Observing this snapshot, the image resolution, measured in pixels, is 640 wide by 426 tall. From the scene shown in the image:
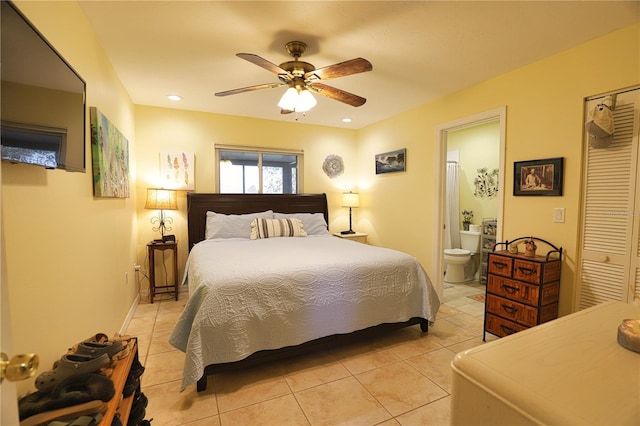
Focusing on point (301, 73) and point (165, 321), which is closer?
point (301, 73)

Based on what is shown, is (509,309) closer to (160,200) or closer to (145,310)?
(145,310)

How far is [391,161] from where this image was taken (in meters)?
4.20

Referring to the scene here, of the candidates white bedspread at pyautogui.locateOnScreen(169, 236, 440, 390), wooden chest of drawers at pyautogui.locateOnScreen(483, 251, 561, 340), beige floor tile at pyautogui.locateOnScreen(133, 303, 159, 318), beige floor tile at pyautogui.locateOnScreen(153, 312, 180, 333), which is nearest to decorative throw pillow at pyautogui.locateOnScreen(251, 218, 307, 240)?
white bedspread at pyautogui.locateOnScreen(169, 236, 440, 390)

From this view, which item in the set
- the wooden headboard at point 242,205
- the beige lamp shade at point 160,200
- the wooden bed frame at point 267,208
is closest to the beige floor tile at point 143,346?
the wooden bed frame at point 267,208

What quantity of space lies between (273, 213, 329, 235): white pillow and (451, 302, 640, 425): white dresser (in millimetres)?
3380

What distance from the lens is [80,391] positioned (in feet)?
3.39

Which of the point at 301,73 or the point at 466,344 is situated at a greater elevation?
the point at 301,73

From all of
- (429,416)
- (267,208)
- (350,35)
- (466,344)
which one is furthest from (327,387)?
(267,208)

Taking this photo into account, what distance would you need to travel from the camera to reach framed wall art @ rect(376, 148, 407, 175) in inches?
157

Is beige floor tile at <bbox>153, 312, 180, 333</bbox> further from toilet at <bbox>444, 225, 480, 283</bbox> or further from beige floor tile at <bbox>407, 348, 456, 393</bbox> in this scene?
toilet at <bbox>444, 225, 480, 283</bbox>

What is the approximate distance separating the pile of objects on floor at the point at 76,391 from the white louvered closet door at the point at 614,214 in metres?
3.01

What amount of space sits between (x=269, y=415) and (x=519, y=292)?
6.87 ft

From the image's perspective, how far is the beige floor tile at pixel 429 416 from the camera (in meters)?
1.66

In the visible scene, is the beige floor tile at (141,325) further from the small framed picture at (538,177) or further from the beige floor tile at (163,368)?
the small framed picture at (538,177)
